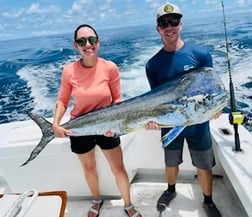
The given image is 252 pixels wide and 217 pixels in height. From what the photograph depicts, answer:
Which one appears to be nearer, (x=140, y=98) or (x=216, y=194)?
(x=140, y=98)

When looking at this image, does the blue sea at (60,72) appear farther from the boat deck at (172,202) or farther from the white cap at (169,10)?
the white cap at (169,10)

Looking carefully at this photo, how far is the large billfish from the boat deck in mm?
857

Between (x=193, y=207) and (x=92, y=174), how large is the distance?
762 mm

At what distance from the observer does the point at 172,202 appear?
2453 millimetres

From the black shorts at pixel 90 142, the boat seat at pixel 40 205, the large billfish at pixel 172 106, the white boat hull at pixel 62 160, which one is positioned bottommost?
the white boat hull at pixel 62 160

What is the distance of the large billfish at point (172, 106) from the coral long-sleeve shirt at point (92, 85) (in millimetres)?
155

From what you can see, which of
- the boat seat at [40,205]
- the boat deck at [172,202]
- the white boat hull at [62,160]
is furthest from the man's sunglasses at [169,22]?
the boat deck at [172,202]

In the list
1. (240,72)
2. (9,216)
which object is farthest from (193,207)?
(240,72)

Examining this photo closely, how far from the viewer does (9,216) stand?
1414mm

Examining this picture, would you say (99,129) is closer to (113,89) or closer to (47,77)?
(113,89)

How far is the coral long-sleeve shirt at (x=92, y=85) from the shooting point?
1.98m

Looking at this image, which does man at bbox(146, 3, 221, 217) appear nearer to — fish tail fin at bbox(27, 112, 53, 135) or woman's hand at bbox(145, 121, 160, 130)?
woman's hand at bbox(145, 121, 160, 130)

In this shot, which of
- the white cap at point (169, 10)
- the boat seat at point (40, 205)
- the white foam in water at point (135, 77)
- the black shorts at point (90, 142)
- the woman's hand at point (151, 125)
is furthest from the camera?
the white foam in water at point (135, 77)

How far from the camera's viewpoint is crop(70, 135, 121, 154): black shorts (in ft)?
6.90
